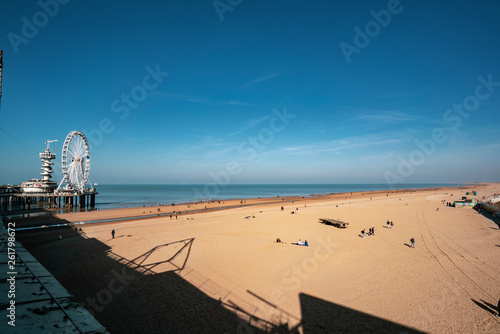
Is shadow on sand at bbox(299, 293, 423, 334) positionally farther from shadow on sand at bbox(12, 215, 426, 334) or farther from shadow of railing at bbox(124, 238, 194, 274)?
shadow of railing at bbox(124, 238, 194, 274)

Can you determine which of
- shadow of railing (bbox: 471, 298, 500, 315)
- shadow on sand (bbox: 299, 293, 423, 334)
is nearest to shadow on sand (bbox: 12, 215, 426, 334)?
shadow on sand (bbox: 299, 293, 423, 334)

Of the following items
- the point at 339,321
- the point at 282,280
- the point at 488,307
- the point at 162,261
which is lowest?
the point at 488,307

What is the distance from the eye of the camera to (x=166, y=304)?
1080 centimetres

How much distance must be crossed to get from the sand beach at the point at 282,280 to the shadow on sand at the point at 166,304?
0.18 feet


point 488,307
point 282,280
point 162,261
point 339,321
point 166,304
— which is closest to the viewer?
point 339,321

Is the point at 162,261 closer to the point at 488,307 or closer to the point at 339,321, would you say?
the point at 339,321

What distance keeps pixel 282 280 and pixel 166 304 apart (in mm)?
6318

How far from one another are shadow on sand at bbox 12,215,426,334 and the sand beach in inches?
2.2

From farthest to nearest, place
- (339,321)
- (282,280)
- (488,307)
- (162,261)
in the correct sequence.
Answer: (162,261)
(282,280)
(488,307)
(339,321)

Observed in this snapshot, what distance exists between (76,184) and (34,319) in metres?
66.7

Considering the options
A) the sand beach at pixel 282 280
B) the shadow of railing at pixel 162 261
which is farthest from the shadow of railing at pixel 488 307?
the shadow of railing at pixel 162 261

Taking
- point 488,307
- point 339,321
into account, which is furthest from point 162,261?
point 488,307

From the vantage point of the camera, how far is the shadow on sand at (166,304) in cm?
917

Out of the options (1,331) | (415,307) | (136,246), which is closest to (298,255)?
(415,307)
